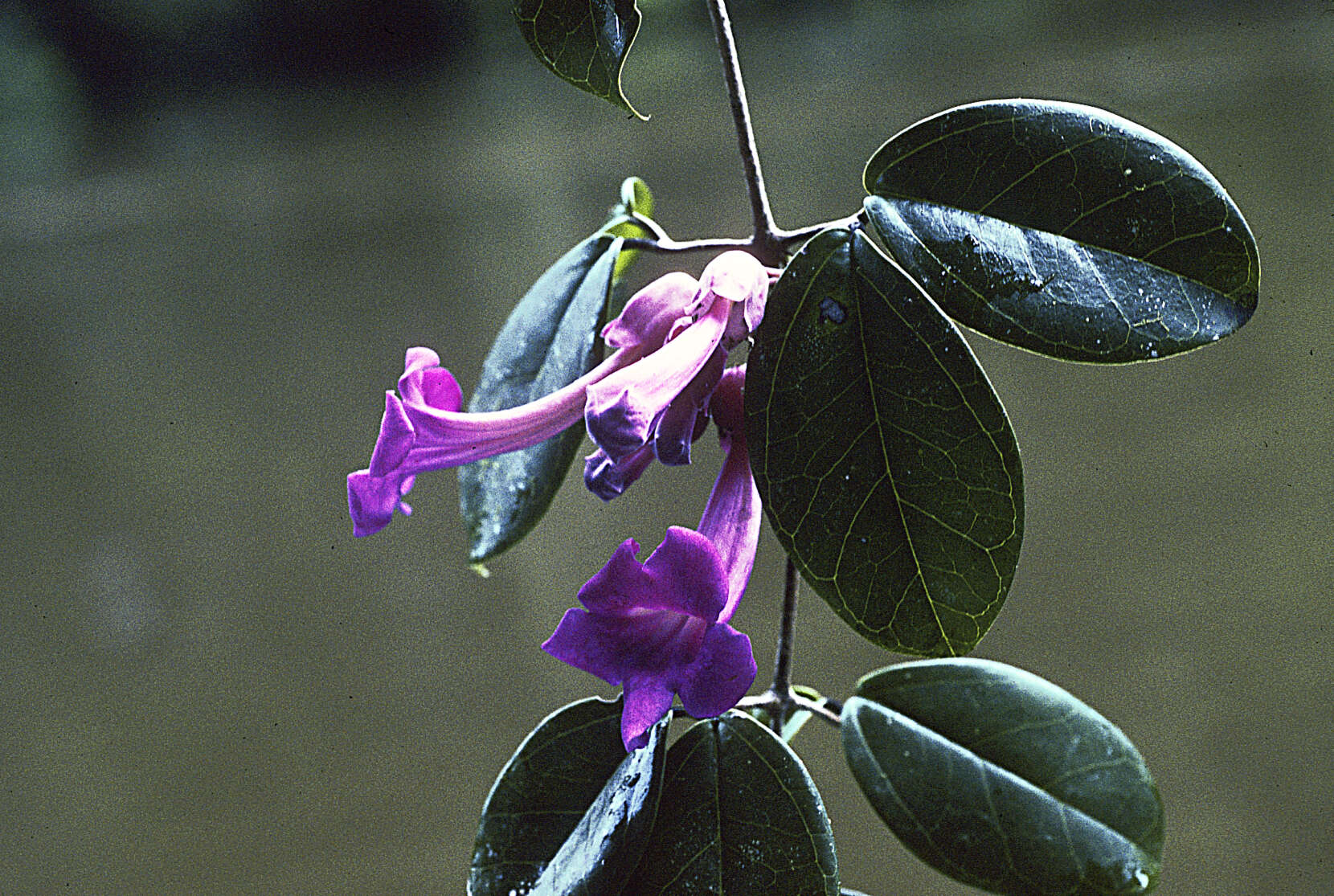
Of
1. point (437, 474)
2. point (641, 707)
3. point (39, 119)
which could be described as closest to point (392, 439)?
point (641, 707)

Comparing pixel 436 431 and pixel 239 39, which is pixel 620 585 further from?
pixel 239 39

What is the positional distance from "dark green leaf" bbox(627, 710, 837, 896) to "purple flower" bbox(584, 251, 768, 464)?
13 cm

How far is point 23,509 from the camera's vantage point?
161cm

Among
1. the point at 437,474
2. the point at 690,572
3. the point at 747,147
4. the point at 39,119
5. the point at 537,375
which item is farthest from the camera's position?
the point at 39,119

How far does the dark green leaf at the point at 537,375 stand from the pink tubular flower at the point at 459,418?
11cm

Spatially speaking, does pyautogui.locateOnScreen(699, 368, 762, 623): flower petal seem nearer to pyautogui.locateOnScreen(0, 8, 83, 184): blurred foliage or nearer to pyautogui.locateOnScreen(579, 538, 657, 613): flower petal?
pyautogui.locateOnScreen(579, 538, 657, 613): flower petal

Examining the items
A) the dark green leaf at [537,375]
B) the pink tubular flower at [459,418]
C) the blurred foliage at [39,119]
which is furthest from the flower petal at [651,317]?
the blurred foliage at [39,119]

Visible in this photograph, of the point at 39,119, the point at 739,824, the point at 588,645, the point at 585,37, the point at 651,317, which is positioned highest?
the point at 39,119

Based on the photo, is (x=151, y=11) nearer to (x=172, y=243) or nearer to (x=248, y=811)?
(x=172, y=243)

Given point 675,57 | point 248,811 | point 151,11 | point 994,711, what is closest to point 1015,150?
point 994,711

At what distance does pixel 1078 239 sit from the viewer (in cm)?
37

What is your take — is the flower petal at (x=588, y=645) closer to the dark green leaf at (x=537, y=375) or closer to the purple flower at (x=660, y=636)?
the purple flower at (x=660, y=636)

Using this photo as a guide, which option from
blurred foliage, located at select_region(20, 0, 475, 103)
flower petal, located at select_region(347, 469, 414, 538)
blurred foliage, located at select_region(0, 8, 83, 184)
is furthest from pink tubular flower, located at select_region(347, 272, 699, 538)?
blurred foliage, located at select_region(0, 8, 83, 184)

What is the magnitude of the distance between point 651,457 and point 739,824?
15cm
